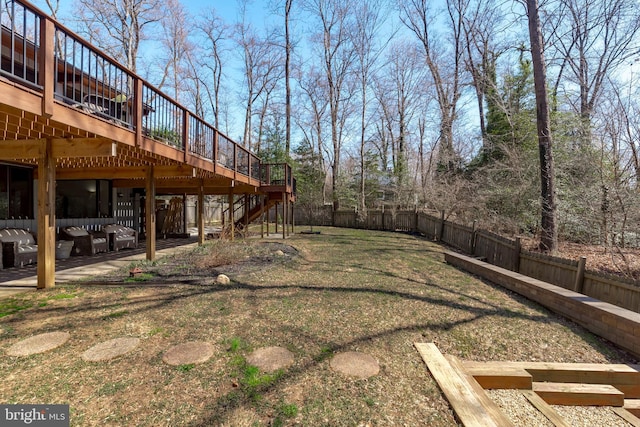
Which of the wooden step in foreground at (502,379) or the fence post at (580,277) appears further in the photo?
the fence post at (580,277)

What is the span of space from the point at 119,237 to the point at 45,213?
4347 millimetres

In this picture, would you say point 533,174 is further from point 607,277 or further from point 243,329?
point 243,329

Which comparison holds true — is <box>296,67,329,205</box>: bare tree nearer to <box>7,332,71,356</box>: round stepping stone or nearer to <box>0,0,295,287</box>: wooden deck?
<box>0,0,295,287</box>: wooden deck

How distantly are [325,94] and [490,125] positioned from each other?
13.5 m

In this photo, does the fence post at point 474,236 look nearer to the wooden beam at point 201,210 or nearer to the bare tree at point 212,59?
the wooden beam at point 201,210

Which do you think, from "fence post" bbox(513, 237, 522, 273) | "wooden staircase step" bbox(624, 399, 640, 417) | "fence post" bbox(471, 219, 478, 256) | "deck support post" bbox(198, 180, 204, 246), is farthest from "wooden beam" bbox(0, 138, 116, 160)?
"fence post" bbox(471, 219, 478, 256)

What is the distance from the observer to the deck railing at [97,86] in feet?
10.2

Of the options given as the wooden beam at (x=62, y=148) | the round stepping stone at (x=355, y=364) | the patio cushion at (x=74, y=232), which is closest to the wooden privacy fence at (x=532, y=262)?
the round stepping stone at (x=355, y=364)

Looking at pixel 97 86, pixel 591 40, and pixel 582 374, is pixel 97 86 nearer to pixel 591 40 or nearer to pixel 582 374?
pixel 582 374

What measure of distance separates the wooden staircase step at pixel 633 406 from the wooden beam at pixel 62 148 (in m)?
6.25

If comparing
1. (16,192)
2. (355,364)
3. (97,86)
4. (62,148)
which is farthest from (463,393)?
(16,192)

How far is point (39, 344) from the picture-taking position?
272 centimetres

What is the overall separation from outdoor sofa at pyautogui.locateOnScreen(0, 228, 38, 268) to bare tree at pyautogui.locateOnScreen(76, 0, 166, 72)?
1343cm

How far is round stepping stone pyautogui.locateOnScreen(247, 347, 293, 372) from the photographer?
244cm
